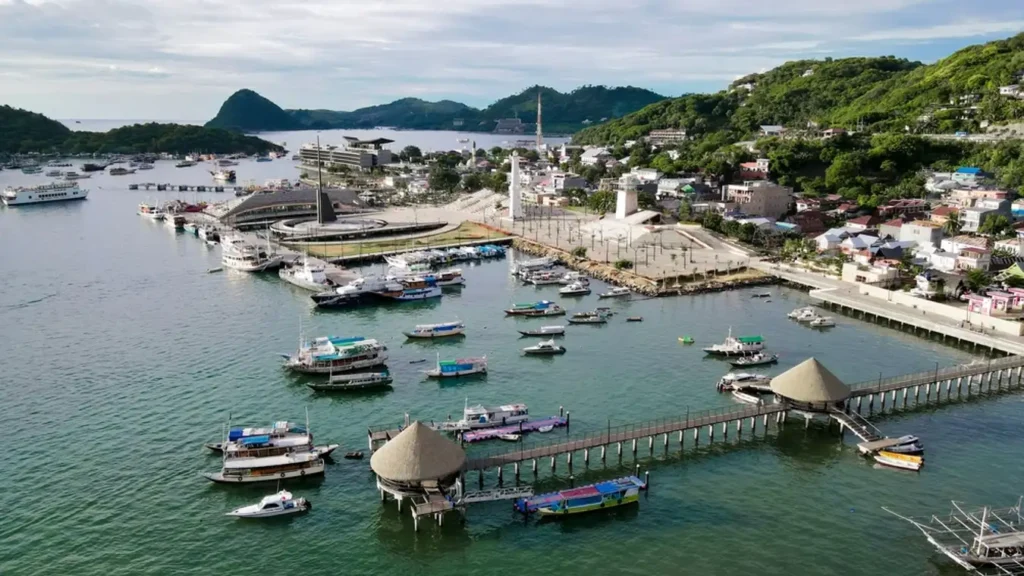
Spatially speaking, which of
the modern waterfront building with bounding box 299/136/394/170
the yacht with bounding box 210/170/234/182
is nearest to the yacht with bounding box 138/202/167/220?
the yacht with bounding box 210/170/234/182

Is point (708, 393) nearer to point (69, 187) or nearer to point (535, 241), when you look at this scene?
point (535, 241)

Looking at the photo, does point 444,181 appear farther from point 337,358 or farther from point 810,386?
point 810,386

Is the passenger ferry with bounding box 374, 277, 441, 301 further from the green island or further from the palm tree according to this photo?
the green island

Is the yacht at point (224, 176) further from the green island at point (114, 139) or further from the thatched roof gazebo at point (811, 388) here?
the thatched roof gazebo at point (811, 388)

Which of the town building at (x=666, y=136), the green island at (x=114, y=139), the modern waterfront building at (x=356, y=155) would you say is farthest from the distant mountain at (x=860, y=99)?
the green island at (x=114, y=139)

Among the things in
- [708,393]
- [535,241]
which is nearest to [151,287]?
[535,241]
